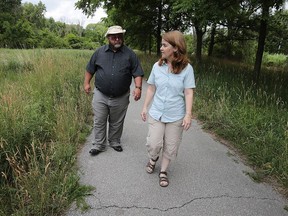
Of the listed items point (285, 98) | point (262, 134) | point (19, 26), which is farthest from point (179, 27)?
point (19, 26)

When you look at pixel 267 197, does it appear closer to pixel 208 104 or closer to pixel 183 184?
pixel 183 184

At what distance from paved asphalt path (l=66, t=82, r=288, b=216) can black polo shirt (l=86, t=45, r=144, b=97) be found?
43.6 inches

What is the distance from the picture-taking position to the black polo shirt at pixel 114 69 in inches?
161

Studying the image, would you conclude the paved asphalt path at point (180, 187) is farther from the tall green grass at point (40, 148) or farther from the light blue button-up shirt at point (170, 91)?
the light blue button-up shirt at point (170, 91)

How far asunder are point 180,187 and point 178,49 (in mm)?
1753

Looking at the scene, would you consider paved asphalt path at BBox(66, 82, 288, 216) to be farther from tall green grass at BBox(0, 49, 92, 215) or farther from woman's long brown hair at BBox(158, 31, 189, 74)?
woman's long brown hair at BBox(158, 31, 189, 74)

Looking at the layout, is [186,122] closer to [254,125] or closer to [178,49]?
[178,49]

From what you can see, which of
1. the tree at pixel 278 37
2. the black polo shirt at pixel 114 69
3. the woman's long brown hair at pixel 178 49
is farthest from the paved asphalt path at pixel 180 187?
the tree at pixel 278 37

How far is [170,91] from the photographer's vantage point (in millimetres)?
3312

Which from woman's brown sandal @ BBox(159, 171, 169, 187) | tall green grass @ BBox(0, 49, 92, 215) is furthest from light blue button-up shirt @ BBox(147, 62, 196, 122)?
tall green grass @ BBox(0, 49, 92, 215)

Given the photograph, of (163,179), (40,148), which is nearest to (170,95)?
(163,179)

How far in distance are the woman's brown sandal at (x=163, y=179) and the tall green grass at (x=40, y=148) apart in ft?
3.12

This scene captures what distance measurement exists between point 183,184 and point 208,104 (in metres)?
3.42

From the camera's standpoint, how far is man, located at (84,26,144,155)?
161 inches
